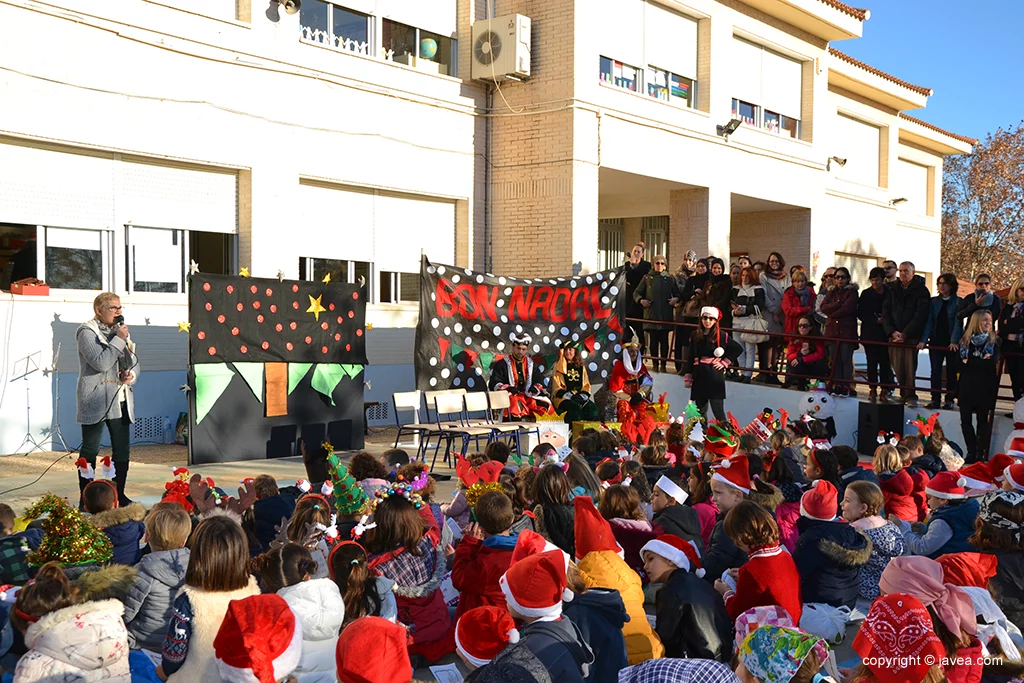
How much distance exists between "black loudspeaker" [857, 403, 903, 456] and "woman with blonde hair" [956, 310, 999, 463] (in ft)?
3.65

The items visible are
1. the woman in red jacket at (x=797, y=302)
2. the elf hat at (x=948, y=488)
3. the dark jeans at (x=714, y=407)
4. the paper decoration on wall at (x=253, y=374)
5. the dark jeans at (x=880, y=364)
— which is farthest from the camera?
the woman in red jacket at (x=797, y=302)

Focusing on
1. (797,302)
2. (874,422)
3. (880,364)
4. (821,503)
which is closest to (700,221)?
(797,302)

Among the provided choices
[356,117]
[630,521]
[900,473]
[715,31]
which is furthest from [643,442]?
[715,31]

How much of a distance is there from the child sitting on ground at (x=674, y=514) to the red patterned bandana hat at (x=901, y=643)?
7.90 feet

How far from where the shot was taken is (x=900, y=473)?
725 cm

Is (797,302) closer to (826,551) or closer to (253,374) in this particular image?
(253,374)

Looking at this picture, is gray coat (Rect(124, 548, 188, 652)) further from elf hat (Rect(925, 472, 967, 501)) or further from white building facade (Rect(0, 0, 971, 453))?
white building facade (Rect(0, 0, 971, 453))

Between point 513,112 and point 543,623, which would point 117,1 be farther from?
point 543,623

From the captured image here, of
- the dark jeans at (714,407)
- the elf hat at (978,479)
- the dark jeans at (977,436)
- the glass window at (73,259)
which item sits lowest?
the dark jeans at (977,436)

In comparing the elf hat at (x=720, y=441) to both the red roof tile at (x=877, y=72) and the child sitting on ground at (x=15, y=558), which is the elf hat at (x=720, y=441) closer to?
the child sitting on ground at (x=15, y=558)

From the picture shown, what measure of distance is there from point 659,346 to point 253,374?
26.0 ft

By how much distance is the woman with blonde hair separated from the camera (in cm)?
1173

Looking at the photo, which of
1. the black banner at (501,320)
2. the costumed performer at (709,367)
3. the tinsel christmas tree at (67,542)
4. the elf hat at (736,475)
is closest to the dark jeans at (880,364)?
the costumed performer at (709,367)

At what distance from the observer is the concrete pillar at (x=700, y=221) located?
19.4 meters
